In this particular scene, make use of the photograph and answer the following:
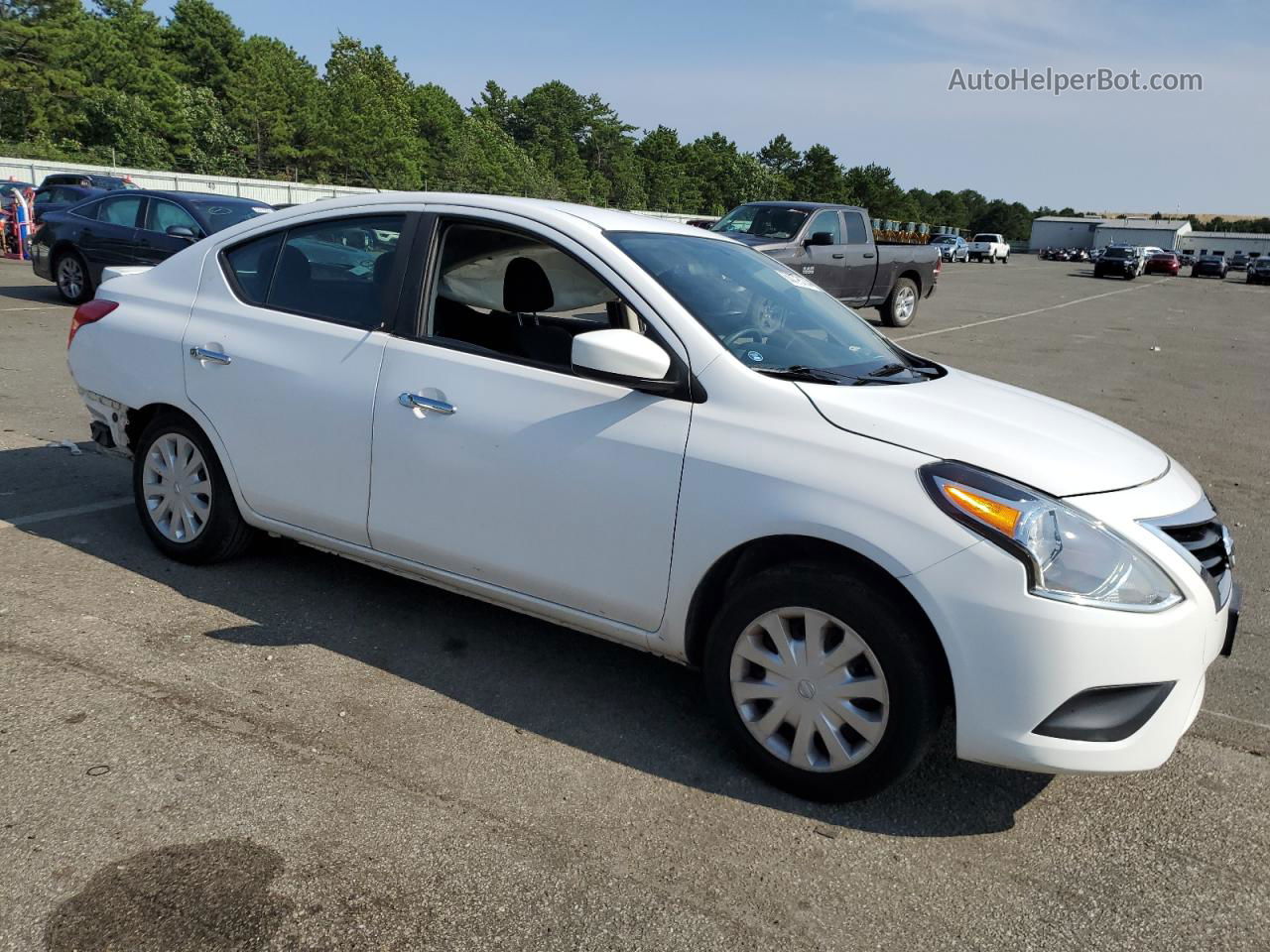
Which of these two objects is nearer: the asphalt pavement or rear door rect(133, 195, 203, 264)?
the asphalt pavement

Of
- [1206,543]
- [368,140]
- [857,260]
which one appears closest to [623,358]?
[1206,543]

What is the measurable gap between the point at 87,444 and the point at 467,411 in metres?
4.30

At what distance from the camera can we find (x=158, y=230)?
1359 centimetres

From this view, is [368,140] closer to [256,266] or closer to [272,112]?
[272,112]

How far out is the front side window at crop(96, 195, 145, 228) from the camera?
13.8 metres

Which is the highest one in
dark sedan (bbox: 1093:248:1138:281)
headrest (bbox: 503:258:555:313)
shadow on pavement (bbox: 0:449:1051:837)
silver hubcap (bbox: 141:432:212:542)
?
dark sedan (bbox: 1093:248:1138:281)

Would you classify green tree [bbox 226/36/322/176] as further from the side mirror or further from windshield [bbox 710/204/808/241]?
the side mirror

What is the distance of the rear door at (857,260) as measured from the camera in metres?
16.4

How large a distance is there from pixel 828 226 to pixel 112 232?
999 centimetres

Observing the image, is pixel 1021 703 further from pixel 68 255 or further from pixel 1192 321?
pixel 1192 321

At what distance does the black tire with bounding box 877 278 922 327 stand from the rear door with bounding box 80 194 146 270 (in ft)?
37.7

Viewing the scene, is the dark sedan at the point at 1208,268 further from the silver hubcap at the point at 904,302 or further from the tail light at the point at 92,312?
the tail light at the point at 92,312

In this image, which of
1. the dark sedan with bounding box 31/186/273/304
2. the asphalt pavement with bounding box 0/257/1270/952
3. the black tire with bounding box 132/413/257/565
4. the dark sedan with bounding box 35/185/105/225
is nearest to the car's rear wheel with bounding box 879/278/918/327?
the dark sedan with bounding box 31/186/273/304

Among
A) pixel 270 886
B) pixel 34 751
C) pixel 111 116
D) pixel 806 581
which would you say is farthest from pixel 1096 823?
pixel 111 116
